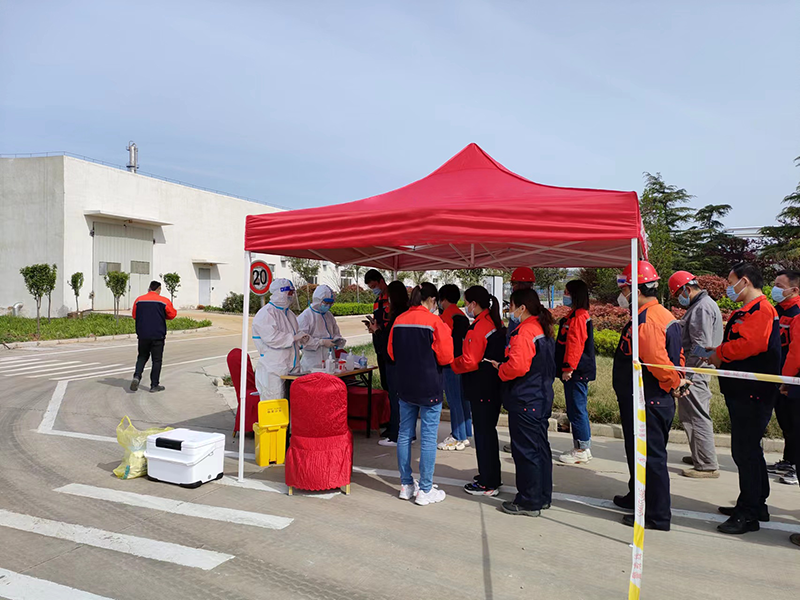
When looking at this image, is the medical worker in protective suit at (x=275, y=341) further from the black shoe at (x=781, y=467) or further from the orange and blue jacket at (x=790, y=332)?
the black shoe at (x=781, y=467)

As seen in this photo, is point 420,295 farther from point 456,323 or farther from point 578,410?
point 578,410

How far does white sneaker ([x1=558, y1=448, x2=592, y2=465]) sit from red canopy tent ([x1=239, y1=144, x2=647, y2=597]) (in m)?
2.24

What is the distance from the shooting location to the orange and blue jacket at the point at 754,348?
162 inches

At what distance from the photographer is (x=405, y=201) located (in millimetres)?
5020

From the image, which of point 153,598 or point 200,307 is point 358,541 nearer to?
point 153,598

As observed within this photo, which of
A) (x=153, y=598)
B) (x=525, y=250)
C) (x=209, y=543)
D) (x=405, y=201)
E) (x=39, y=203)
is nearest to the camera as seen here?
(x=153, y=598)

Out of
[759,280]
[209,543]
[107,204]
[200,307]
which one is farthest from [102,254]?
[759,280]

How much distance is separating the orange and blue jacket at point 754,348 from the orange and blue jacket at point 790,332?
0.08 meters

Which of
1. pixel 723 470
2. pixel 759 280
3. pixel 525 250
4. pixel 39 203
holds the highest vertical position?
pixel 39 203

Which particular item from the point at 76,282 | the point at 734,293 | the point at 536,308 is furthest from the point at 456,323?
the point at 76,282

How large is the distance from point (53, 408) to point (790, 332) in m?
9.83

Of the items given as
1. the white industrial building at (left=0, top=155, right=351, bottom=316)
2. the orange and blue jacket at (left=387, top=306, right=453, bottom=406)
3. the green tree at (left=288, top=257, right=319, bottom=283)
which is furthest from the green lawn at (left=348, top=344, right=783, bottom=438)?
the green tree at (left=288, top=257, right=319, bottom=283)

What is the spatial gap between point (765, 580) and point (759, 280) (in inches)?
85.8

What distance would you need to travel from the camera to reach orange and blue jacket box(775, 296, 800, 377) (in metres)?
4.14
